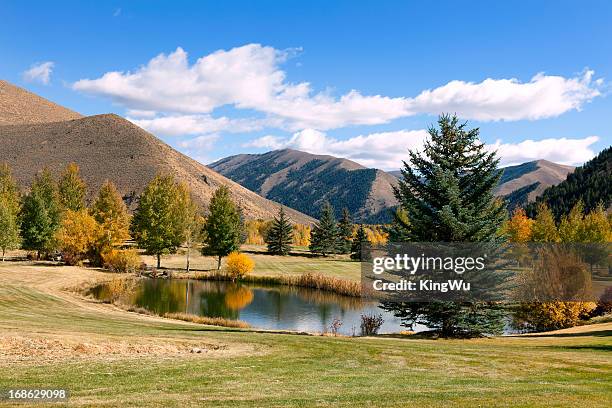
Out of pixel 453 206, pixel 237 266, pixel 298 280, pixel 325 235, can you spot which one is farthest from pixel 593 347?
pixel 325 235

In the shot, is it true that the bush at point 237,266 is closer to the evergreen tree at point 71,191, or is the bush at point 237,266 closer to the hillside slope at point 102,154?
the evergreen tree at point 71,191

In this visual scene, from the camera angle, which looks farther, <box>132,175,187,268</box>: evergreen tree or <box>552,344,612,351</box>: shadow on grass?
<box>132,175,187,268</box>: evergreen tree

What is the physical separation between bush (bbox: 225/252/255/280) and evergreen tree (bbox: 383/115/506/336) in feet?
124

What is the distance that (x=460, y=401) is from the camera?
11.0m

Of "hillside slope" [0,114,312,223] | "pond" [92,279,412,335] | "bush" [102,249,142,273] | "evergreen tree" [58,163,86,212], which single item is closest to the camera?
"pond" [92,279,412,335]

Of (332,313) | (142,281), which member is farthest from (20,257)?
(332,313)

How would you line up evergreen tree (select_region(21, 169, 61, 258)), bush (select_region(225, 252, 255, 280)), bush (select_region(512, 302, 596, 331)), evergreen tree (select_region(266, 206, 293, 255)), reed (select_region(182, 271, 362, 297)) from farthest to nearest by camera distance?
evergreen tree (select_region(266, 206, 293, 255)), bush (select_region(225, 252, 255, 280)), evergreen tree (select_region(21, 169, 61, 258)), reed (select_region(182, 271, 362, 297)), bush (select_region(512, 302, 596, 331))

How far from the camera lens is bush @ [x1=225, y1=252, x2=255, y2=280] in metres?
61.7

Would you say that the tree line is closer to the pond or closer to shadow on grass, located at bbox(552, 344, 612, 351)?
the pond

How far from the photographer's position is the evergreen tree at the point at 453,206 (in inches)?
963

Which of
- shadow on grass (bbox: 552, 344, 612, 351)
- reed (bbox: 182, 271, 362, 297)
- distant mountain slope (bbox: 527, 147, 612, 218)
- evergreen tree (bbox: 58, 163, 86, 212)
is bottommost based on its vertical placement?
reed (bbox: 182, 271, 362, 297)

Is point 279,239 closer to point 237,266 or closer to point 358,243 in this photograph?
point 358,243

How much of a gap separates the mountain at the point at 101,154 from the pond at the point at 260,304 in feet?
322

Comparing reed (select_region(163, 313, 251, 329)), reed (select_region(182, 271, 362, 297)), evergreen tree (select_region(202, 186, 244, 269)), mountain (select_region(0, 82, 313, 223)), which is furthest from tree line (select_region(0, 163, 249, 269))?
mountain (select_region(0, 82, 313, 223))
